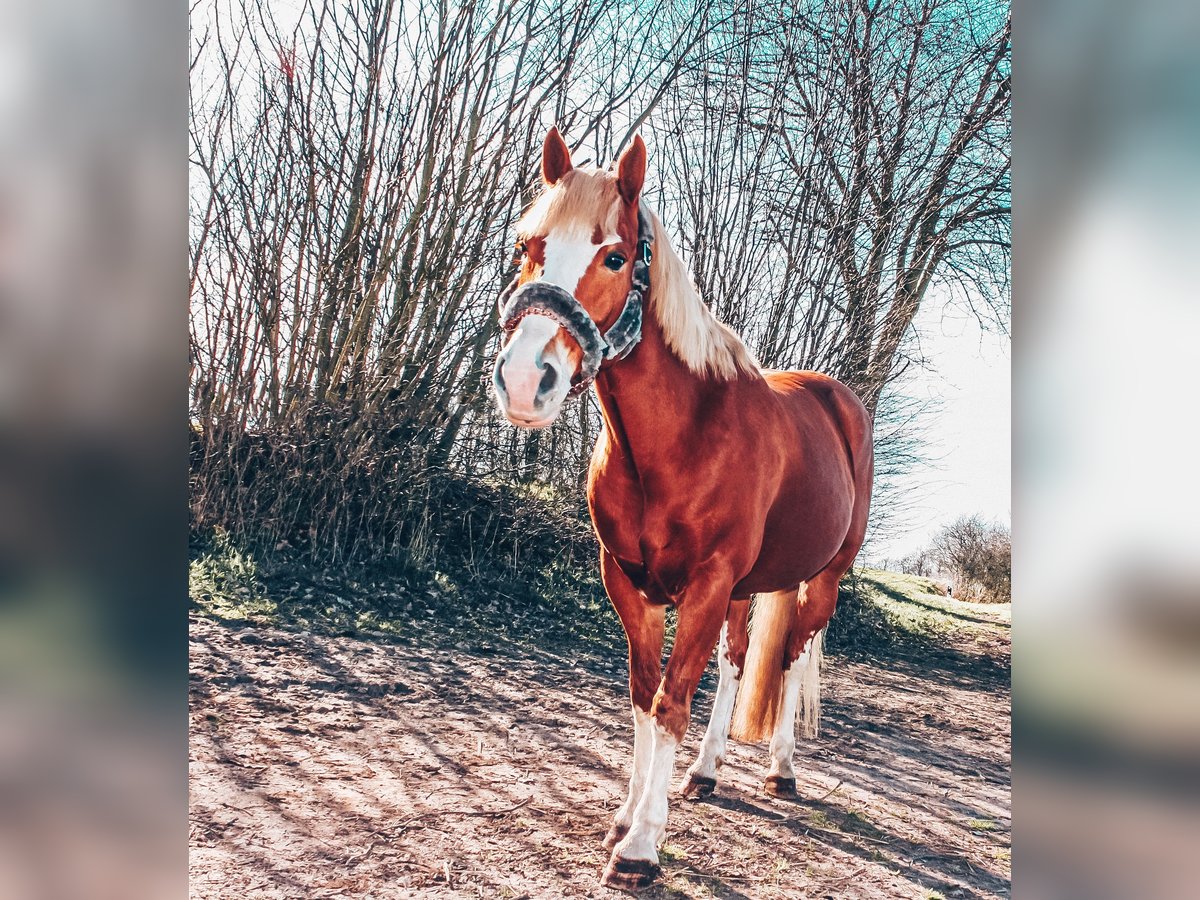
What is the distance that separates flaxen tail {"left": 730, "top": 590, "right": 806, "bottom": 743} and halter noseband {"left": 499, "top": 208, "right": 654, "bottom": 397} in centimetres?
141

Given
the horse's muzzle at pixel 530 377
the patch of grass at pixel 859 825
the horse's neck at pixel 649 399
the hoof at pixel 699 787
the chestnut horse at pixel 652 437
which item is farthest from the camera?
the hoof at pixel 699 787

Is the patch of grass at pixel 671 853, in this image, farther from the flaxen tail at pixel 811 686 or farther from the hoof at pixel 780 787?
the flaxen tail at pixel 811 686

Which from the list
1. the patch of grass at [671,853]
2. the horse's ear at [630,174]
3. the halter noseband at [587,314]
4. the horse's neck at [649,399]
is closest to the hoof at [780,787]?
the patch of grass at [671,853]

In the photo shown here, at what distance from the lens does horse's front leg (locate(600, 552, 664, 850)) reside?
7.21 feet

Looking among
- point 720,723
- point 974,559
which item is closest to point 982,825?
point 720,723

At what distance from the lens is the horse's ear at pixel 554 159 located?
1955 mm

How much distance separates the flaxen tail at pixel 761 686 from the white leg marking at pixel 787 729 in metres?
0.02
